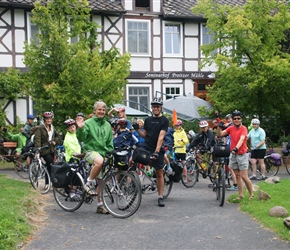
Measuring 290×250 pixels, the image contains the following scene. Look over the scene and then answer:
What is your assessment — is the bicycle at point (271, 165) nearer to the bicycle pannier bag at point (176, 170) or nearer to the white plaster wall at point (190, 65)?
the bicycle pannier bag at point (176, 170)

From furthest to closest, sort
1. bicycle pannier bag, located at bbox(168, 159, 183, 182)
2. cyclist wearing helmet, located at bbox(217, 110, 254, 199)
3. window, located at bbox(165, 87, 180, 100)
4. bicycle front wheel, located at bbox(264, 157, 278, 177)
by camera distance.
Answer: window, located at bbox(165, 87, 180, 100)
bicycle front wheel, located at bbox(264, 157, 278, 177)
bicycle pannier bag, located at bbox(168, 159, 183, 182)
cyclist wearing helmet, located at bbox(217, 110, 254, 199)

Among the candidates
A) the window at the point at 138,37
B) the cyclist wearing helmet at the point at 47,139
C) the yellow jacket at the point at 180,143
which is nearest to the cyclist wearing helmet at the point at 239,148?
the yellow jacket at the point at 180,143

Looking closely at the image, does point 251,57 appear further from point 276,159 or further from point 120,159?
point 120,159

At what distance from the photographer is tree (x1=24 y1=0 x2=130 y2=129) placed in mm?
14336

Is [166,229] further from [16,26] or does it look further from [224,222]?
[16,26]

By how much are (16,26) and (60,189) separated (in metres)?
14.5

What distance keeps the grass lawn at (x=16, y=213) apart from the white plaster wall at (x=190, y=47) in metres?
15.4

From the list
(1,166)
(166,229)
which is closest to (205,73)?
(1,166)

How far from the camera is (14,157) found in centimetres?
1572

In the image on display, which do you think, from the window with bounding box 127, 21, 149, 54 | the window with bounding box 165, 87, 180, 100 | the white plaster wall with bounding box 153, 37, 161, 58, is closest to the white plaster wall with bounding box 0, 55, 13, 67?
the window with bounding box 127, 21, 149, 54

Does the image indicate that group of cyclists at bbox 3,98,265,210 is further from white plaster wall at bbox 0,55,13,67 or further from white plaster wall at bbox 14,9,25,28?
white plaster wall at bbox 14,9,25,28

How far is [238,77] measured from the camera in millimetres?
18703

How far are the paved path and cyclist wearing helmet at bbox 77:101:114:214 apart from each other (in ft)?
1.80

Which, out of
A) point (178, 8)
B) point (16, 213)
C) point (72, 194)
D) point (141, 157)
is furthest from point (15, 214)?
point (178, 8)
